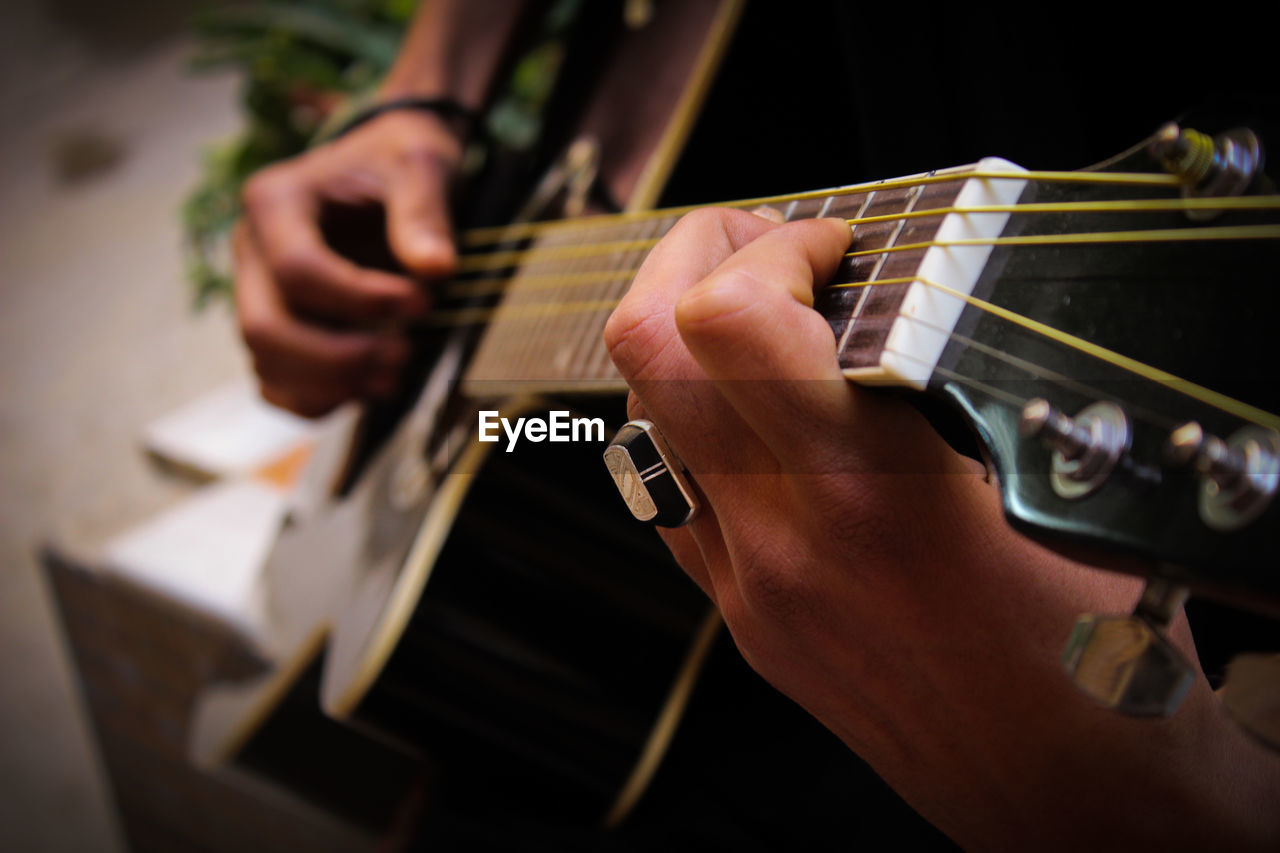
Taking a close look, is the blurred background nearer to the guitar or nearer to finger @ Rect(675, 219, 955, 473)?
the guitar

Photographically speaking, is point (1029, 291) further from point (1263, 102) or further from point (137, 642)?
point (137, 642)

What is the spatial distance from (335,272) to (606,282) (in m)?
0.43

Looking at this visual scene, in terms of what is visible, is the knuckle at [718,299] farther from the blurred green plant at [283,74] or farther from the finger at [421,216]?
the blurred green plant at [283,74]

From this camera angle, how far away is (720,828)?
0.76 metres

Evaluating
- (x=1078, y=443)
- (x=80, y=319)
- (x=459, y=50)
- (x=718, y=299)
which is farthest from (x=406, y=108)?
(x=80, y=319)

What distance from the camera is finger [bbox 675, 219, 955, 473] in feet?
1.10

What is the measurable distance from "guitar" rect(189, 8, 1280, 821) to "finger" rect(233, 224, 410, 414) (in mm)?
73

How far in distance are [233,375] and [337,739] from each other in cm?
114

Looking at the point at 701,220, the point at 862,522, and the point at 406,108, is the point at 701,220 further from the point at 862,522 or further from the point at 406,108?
the point at 406,108

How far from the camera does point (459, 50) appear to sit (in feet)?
3.69

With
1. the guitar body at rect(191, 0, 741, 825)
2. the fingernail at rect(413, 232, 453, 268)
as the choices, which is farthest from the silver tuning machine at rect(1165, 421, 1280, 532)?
the fingernail at rect(413, 232, 453, 268)

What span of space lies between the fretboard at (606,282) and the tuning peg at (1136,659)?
0.11m

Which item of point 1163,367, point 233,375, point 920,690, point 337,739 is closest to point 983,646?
point 920,690

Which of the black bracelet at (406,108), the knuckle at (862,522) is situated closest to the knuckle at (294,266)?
the black bracelet at (406,108)
